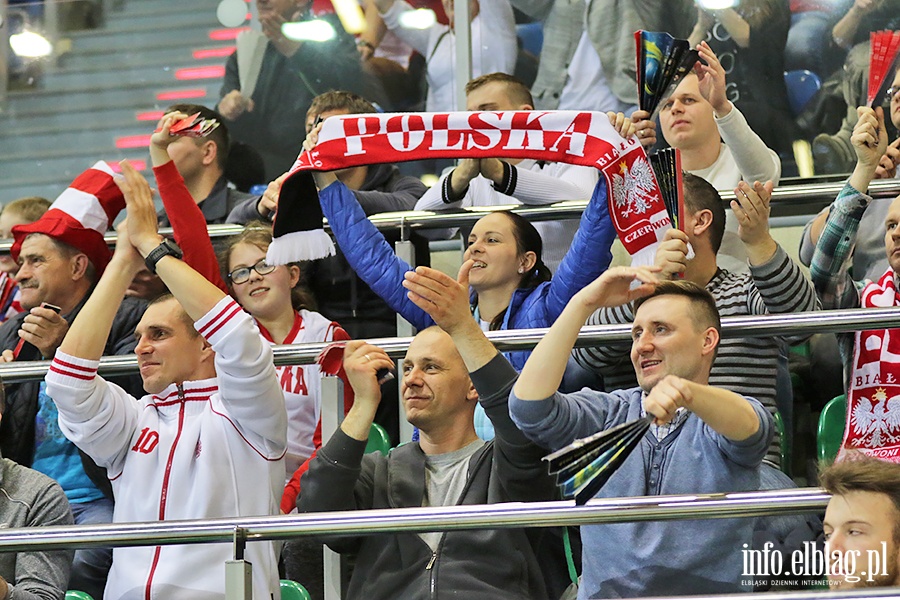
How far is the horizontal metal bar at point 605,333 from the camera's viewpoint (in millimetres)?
3027

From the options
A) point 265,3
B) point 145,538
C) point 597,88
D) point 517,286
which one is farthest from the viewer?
point 265,3

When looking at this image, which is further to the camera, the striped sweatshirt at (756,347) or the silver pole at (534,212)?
Answer: the silver pole at (534,212)

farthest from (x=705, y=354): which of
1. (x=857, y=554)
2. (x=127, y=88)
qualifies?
(x=127, y=88)

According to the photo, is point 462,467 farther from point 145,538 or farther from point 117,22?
point 117,22

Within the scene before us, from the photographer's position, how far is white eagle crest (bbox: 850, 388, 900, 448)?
11.1 feet

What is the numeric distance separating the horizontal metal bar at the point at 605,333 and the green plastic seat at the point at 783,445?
0.54 m

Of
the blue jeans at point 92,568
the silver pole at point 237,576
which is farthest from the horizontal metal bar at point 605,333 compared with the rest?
the silver pole at point 237,576

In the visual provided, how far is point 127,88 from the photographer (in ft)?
19.5

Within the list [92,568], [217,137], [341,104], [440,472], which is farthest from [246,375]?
[217,137]

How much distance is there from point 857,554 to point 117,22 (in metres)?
4.37

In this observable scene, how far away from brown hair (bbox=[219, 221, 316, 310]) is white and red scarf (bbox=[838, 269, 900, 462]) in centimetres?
171

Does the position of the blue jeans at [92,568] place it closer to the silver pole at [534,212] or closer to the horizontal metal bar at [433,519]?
the horizontal metal bar at [433,519]

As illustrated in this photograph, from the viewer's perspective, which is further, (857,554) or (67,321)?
(67,321)

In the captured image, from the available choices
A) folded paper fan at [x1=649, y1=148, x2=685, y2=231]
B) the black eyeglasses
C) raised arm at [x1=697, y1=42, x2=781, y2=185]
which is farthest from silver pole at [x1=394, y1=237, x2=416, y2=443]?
raised arm at [x1=697, y1=42, x2=781, y2=185]
